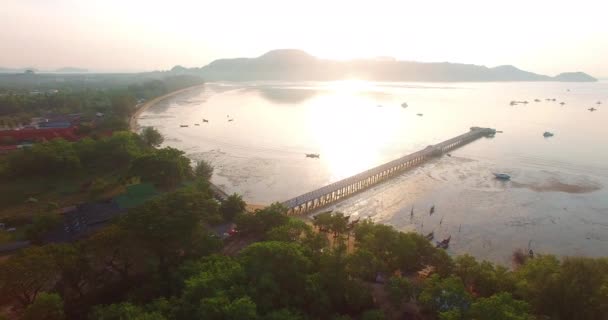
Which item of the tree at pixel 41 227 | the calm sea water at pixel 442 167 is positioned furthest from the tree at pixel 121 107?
the tree at pixel 41 227

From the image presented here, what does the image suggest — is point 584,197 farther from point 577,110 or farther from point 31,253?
point 577,110

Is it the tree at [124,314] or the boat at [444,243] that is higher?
the tree at [124,314]

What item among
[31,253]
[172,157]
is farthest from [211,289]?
[172,157]

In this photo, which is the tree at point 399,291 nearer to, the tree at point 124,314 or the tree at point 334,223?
the tree at point 334,223

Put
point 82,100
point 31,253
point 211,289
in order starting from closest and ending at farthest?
point 211,289 < point 31,253 < point 82,100

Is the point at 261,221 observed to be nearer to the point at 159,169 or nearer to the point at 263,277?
the point at 263,277

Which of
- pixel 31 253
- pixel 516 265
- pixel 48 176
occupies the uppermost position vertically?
pixel 31 253
